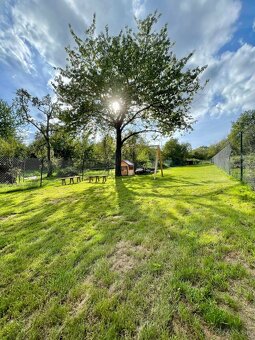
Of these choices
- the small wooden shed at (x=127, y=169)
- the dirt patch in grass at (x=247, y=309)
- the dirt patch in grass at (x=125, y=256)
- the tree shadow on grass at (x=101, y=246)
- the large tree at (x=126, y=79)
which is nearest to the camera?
the dirt patch in grass at (x=247, y=309)

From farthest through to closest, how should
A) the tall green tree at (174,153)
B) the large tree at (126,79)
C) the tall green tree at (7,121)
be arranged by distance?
1. the tall green tree at (174,153)
2. the tall green tree at (7,121)
3. the large tree at (126,79)

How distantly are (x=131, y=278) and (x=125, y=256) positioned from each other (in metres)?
0.53

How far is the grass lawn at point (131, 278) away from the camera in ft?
5.63

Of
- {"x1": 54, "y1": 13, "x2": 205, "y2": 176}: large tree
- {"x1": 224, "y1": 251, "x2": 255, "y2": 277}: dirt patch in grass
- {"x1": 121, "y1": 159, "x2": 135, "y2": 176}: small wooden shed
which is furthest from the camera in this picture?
{"x1": 121, "y1": 159, "x2": 135, "y2": 176}: small wooden shed

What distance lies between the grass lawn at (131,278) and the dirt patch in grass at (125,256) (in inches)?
0.5

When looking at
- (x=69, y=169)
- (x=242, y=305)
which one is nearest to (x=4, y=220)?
(x=242, y=305)

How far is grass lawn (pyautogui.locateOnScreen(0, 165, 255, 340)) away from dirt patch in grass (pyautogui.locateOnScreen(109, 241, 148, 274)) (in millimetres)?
13

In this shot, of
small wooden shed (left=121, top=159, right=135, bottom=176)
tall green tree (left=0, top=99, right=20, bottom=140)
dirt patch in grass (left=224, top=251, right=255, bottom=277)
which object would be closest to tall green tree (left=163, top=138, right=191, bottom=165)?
small wooden shed (left=121, top=159, right=135, bottom=176)

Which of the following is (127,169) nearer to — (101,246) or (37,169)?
(37,169)

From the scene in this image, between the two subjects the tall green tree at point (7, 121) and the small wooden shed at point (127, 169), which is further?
the tall green tree at point (7, 121)

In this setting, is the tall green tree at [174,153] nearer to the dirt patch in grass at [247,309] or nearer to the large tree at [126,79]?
the large tree at [126,79]

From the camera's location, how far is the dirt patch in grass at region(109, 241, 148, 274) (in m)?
2.61

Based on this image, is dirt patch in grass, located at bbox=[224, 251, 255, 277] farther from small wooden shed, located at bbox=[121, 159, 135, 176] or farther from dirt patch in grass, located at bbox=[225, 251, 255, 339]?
small wooden shed, located at bbox=[121, 159, 135, 176]

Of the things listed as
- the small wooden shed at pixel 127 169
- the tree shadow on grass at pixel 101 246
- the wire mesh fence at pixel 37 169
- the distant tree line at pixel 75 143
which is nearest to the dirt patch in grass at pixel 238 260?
the tree shadow on grass at pixel 101 246
